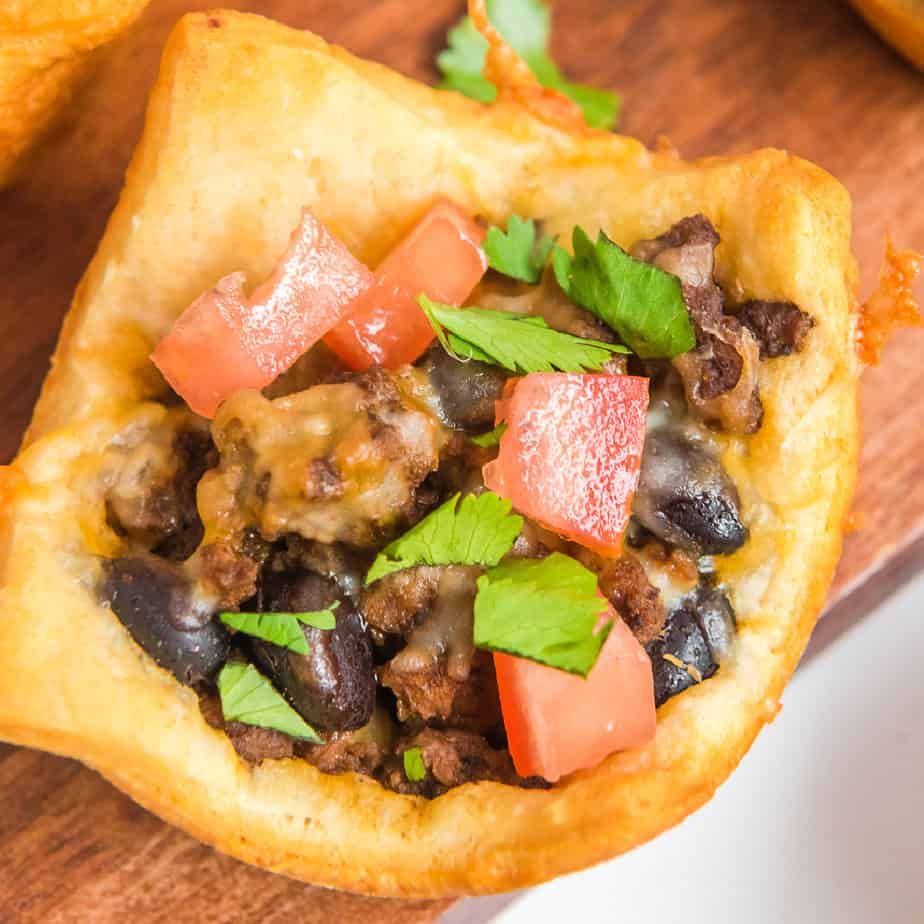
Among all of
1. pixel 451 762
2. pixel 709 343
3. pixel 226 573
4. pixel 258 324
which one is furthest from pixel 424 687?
pixel 709 343

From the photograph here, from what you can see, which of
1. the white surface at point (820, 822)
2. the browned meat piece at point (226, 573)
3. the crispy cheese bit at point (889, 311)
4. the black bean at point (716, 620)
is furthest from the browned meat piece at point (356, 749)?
the white surface at point (820, 822)

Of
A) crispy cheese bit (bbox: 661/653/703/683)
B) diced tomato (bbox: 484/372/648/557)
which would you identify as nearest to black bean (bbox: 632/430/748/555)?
diced tomato (bbox: 484/372/648/557)

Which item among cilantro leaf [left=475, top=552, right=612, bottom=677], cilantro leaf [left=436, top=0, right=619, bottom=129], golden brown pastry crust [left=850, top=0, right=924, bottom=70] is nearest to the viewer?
cilantro leaf [left=475, top=552, right=612, bottom=677]

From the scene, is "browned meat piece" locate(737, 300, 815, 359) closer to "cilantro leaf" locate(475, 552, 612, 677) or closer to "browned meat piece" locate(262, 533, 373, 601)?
"cilantro leaf" locate(475, 552, 612, 677)

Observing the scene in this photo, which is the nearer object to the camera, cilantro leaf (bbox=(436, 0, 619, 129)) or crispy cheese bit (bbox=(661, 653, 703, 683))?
crispy cheese bit (bbox=(661, 653, 703, 683))

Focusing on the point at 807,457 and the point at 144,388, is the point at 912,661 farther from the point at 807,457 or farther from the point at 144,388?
the point at 144,388

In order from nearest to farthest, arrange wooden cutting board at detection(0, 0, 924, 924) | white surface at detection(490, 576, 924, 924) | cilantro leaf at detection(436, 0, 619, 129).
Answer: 1. wooden cutting board at detection(0, 0, 924, 924)
2. cilantro leaf at detection(436, 0, 619, 129)
3. white surface at detection(490, 576, 924, 924)

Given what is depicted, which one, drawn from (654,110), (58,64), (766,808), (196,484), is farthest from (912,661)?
(58,64)

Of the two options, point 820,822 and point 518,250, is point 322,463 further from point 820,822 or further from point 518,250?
point 820,822
